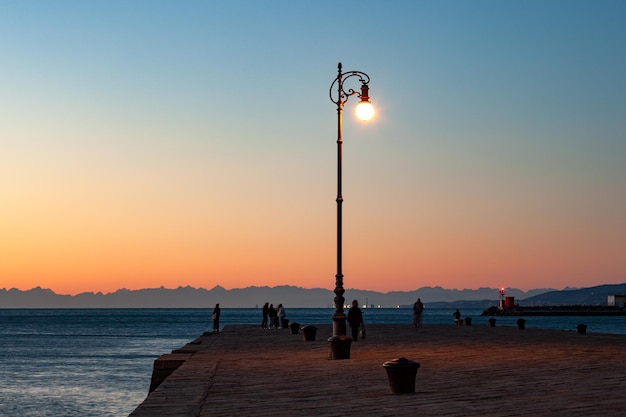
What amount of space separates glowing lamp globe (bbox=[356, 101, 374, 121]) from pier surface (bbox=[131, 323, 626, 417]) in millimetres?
6647

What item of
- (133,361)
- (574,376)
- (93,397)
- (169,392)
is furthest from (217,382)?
(133,361)

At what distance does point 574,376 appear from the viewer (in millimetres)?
16375

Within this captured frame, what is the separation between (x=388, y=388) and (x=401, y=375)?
114 cm

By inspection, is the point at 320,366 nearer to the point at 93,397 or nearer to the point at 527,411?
the point at 527,411

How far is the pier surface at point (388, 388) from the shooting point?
1173cm

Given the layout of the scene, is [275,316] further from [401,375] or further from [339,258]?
[401,375]

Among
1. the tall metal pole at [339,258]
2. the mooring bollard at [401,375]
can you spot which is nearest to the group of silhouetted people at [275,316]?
the tall metal pole at [339,258]

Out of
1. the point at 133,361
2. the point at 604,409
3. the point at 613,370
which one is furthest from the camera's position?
the point at 133,361

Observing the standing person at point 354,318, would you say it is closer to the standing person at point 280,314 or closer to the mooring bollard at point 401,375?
the standing person at point 280,314

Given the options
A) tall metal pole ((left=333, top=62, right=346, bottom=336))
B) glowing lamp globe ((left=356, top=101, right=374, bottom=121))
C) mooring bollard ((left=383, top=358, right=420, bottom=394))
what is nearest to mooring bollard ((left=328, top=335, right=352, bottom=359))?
tall metal pole ((left=333, top=62, right=346, bottom=336))

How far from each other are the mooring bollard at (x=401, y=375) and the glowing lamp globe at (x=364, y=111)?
1270 cm

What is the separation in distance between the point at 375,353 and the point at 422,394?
39.2 feet

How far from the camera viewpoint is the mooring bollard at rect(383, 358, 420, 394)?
44.1 feet

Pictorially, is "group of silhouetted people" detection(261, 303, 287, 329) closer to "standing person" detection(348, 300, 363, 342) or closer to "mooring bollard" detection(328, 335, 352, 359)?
"standing person" detection(348, 300, 363, 342)
